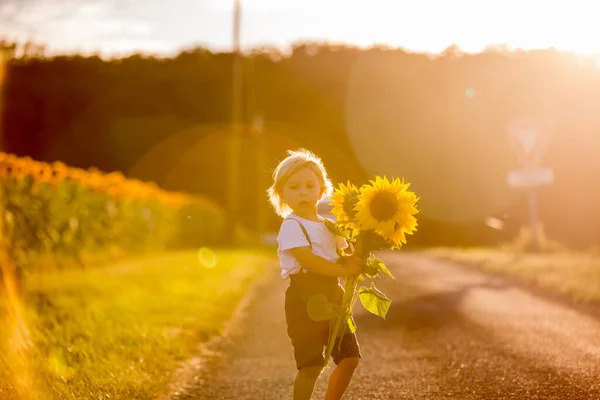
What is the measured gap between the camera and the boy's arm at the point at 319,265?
13.1 ft

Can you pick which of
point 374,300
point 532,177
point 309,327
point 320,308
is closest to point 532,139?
point 532,177

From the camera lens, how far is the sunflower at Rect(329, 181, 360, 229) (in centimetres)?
414

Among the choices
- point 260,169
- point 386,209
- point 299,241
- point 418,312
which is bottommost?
point 260,169

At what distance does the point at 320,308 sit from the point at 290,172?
76cm

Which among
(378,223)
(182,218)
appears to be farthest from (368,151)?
(378,223)

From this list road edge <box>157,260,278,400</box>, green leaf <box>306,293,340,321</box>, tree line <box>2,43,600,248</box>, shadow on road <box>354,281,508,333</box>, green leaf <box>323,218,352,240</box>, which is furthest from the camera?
tree line <box>2,43,600,248</box>

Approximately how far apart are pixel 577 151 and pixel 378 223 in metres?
38.5

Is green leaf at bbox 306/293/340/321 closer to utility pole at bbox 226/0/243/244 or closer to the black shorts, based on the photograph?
the black shorts

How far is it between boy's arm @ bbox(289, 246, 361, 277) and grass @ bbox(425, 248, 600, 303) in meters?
6.64

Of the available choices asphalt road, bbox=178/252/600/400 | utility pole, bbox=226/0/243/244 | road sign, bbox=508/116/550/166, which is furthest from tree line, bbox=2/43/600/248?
asphalt road, bbox=178/252/600/400

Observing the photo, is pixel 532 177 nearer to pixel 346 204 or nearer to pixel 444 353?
pixel 444 353

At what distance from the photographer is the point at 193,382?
580cm

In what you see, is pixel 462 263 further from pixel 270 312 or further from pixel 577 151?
Result: pixel 577 151

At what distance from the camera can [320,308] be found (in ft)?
13.0
